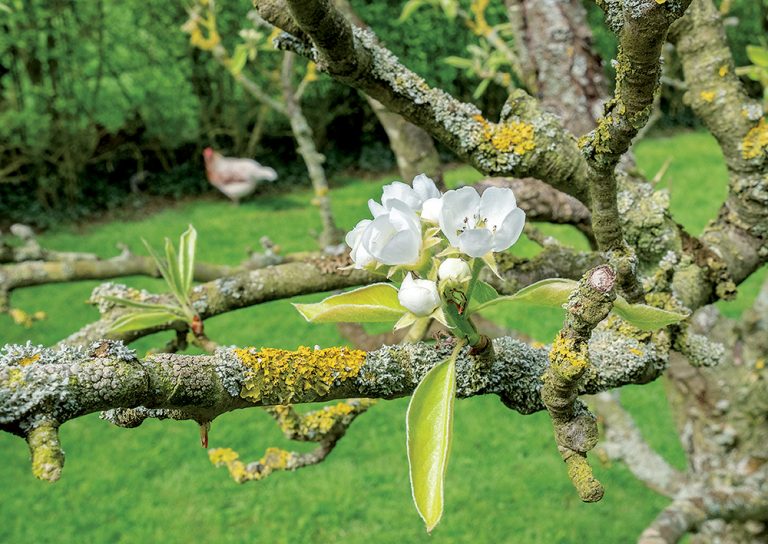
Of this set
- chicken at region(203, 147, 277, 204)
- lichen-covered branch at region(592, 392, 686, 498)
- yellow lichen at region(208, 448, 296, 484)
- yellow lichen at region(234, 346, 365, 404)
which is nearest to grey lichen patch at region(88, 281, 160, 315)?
yellow lichen at region(208, 448, 296, 484)

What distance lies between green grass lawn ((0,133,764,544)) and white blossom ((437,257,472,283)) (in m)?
3.08

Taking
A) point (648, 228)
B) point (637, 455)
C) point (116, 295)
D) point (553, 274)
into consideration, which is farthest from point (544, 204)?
point (637, 455)

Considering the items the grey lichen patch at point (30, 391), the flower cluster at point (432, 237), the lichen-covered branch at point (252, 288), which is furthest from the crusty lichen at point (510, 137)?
the grey lichen patch at point (30, 391)

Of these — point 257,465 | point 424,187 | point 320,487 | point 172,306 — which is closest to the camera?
point 424,187

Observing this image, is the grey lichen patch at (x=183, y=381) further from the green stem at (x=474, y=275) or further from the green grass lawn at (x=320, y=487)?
the green grass lawn at (x=320, y=487)

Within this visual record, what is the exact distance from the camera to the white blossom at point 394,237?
31.6 inches

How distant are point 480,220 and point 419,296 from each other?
0.12m

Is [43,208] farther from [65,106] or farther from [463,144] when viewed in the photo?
[463,144]

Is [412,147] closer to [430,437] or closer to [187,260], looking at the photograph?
[187,260]

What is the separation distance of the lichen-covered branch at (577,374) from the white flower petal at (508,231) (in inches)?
4.4

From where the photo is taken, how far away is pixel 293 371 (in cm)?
87

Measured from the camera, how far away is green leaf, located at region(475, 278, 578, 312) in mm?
827

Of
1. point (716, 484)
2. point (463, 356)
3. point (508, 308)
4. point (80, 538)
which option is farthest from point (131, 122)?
point (463, 356)

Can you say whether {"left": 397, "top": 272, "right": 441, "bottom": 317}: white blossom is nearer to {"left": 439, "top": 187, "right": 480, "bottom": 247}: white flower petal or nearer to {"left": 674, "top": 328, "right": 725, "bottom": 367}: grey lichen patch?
{"left": 439, "top": 187, "right": 480, "bottom": 247}: white flower petal
